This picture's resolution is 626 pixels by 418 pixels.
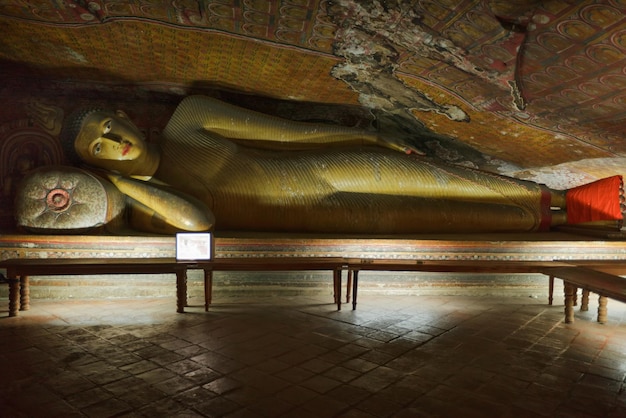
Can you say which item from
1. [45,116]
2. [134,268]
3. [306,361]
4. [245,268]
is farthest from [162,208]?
[306,361]

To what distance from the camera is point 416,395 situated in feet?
7.09

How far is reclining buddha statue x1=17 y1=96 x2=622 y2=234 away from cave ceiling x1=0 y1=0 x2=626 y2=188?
0.54 meters

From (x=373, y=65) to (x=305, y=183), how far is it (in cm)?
142

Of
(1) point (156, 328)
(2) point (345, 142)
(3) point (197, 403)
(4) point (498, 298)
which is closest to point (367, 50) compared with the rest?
(2) point (345, 142)

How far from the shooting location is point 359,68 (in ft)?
15.8

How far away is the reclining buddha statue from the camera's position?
4789 mm

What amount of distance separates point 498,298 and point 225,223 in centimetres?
285

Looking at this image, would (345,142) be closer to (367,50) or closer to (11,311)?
(367,50)

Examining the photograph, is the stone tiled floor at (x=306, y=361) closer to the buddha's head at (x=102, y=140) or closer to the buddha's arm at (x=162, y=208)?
the buddha's arm at (x=162, y=208)

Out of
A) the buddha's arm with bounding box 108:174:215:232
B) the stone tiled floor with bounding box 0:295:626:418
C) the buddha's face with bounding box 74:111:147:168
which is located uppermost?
→ the buddha's face with bounding box 74:111:147:168

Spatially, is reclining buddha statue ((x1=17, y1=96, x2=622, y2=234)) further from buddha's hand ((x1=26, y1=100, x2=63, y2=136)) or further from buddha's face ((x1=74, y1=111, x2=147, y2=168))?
buddha's hand ((x1=26, y1=100, x2=63, y2=136))

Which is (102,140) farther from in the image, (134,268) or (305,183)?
(305,183)

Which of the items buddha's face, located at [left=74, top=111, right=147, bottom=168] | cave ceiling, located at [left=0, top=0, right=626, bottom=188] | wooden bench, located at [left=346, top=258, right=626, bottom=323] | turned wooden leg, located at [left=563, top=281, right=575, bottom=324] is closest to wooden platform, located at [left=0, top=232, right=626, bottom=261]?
wooden bench, located at [left=346, top=258, right=626, bottom=323]

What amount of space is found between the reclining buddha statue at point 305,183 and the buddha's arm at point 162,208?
23 millimetres
